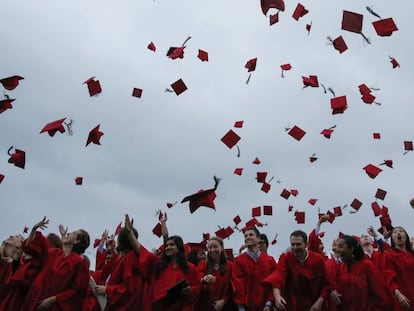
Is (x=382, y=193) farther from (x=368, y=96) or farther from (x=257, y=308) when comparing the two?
(x=257, y=308)

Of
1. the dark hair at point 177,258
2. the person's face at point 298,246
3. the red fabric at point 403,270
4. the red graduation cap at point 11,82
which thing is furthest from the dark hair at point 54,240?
the red fabric at point 403,270

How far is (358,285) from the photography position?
7.39 m

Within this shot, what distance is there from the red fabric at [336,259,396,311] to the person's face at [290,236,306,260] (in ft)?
2.21

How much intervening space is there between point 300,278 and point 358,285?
77 cm

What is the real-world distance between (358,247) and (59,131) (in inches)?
218

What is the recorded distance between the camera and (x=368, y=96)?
11.7 m

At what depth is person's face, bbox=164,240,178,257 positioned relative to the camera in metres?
7.15

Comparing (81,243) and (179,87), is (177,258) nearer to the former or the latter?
(81,243)

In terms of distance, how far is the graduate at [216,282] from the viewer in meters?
7.70

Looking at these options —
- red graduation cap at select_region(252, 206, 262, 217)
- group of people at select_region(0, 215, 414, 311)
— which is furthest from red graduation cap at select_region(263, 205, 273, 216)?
group of people at select_region(0, 215, 414, 311)

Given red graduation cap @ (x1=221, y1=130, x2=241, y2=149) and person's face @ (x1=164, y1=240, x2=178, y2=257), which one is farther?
red graduation cap @ (x1=221, y1=130, x2=241, y2=149)

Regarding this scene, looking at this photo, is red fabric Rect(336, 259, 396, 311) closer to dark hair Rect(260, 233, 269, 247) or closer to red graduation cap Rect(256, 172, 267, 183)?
dark hair Rect(260, 233, 269, 247)

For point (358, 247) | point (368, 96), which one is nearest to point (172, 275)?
point (358, 247)

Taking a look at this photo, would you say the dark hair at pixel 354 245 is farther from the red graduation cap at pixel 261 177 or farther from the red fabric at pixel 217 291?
the red graduation cap at pixel 261 177
